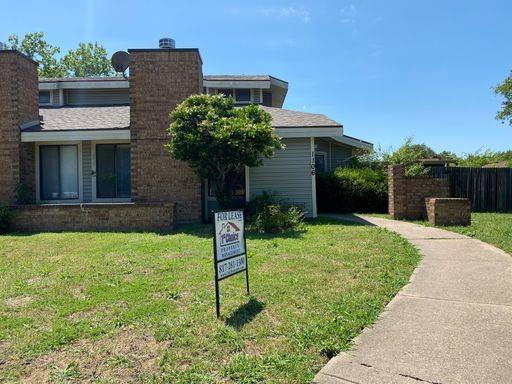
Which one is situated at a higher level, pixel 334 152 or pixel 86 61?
pixel 86 61

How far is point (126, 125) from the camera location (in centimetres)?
1374

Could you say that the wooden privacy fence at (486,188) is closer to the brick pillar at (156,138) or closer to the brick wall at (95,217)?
the brick pillar at (156,138)

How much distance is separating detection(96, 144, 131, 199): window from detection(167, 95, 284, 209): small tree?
9.30 feet

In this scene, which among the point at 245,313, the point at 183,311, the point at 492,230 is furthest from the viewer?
the point at 492,230

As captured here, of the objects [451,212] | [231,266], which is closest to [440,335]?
[231,266]

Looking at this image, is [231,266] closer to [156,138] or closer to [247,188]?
[156,138]

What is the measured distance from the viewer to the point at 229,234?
5.06 m

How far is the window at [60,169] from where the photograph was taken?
14.1 meters

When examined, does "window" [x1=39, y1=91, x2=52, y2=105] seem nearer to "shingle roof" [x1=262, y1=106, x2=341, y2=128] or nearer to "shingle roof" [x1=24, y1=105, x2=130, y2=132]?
"shingle roof" [x1=24, y1=105, x2=130, y2=132]

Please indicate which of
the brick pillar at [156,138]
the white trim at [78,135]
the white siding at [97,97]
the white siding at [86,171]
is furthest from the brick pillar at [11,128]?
the white siding at [97,97]

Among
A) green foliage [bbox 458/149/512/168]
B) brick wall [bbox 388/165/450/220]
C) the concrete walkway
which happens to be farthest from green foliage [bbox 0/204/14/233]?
green foliage [bbox 458/149/512/168]

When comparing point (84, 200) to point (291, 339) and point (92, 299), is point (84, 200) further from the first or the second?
point (291, 339)

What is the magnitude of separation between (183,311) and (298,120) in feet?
37.1

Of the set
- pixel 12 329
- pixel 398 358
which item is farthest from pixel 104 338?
pixel 398 358
